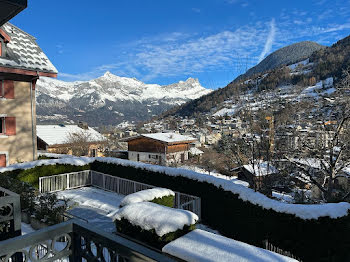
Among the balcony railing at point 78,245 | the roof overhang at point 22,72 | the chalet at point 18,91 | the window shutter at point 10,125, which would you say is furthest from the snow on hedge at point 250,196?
the balcony railing at point 78,245

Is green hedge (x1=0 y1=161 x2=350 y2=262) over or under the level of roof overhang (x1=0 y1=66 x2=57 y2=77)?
under

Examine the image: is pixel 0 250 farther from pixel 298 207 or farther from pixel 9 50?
pixel 9 50

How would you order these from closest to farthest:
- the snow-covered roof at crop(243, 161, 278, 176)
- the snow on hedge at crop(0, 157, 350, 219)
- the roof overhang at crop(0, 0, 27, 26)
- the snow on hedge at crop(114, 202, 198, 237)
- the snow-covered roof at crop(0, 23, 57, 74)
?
the roof overhang at crop(0, 0, 27, 26), the snow on hedge at crop(114, 202, 198, 237), the snow on hedge at crop(0, 157, 350, 219), the snow-covered roof at crop(243, 161, 278, 176), the snow-covered roof at crop(0, 23, 57, 74)

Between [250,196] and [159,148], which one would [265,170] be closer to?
[250,196]

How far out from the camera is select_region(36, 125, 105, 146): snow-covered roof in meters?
34.4

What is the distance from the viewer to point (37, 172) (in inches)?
603

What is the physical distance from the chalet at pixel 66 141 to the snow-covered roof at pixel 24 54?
1807 centimetres

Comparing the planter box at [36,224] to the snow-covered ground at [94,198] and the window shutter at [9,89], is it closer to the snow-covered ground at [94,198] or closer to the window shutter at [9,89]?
the snow-covered ground at [94,198]

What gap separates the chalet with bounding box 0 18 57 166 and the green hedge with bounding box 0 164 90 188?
95.9 inches

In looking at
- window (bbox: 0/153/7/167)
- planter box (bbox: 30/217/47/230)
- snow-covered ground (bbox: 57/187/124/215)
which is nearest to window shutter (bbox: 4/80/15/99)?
window (bbox: 0/153/7/167)

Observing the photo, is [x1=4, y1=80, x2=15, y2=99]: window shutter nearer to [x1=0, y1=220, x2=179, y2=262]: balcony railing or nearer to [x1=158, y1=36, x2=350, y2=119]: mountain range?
[x1=158, y1=36, x2=350, y2=119]: mountain range

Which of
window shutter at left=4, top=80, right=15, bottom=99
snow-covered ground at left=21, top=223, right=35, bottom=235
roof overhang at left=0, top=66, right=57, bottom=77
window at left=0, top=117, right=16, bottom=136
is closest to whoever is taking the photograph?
snow-covered ground at left=21, top=223, right=35, bottom=235

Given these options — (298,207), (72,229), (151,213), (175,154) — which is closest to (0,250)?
(72,229)

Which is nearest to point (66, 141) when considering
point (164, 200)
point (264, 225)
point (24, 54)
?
point (24, 54)
